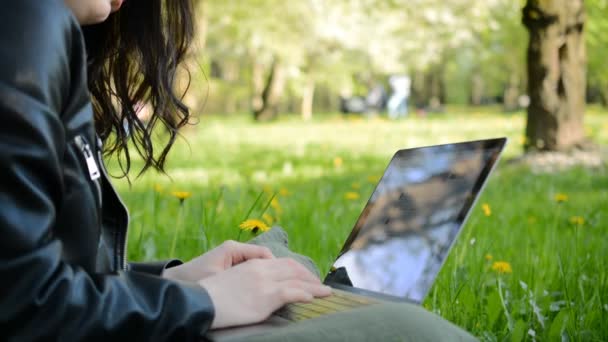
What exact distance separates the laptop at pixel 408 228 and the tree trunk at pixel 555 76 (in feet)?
22.6

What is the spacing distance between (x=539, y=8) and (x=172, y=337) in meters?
7.55

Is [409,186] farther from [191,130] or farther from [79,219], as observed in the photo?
[191,130]

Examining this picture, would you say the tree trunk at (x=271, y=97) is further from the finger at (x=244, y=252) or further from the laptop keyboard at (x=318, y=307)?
the laptop keyboard at (x=318, y=307)

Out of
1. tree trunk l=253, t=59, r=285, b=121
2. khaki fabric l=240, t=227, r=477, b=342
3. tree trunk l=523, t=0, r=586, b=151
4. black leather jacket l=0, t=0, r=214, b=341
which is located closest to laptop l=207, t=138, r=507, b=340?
khaki fabric l=240, t=227, r=477, b=342

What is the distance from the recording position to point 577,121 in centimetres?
834

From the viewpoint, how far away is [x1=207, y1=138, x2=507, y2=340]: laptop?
1424 mm

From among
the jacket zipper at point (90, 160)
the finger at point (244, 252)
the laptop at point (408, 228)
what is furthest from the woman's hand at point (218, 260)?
the jacket zipper at point (90, 160)

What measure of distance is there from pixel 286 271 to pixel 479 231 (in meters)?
2.69

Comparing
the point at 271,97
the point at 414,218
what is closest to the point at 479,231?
the point at 414,218

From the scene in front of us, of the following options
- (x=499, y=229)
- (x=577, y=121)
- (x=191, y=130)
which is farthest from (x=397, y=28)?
(x=499, y=229)

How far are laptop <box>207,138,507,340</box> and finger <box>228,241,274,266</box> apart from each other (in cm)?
15

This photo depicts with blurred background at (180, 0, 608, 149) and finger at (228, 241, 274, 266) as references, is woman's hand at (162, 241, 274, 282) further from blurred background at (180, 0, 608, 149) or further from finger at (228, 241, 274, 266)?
blurred background at (180, 0, 608, 149)

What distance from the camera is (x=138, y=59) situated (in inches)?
78.6

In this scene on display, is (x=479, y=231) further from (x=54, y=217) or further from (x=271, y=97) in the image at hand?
(x=271, y=97)
